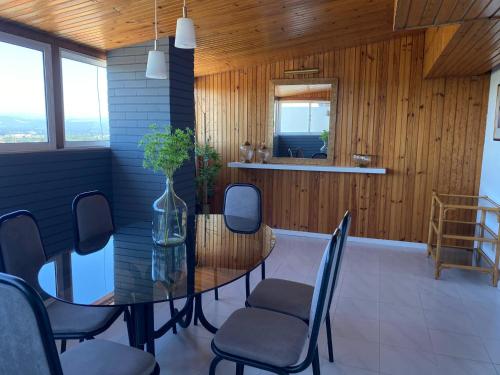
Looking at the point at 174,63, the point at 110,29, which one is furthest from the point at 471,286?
the point at 110,29

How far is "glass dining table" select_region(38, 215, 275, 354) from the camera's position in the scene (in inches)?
60.7

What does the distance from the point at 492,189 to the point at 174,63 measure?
11.4 feet

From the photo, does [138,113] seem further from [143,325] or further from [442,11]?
[442,11]

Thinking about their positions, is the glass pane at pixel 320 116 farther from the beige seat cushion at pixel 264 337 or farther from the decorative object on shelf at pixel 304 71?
the beige seat cushion at pixel 264 337

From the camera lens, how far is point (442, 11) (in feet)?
6.59

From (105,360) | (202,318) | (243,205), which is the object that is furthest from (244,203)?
(105,360)

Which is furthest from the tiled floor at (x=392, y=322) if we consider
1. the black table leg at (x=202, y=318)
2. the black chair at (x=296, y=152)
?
the black chair at (x=296, y=152)

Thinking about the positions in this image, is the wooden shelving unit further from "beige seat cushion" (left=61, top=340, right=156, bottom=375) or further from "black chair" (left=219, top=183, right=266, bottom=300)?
"beige seat cushion" (left=61, top=340, right=156, bottom=375)

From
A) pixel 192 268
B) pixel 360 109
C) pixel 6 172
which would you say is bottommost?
pixel 192 268

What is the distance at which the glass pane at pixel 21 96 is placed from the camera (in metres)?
2.77

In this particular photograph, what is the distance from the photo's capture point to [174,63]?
361cm

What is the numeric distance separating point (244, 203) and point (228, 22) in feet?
5.11

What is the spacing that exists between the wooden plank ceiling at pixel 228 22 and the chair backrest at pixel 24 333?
216 centimetres

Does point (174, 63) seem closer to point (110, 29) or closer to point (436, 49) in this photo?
point (110, 29)
